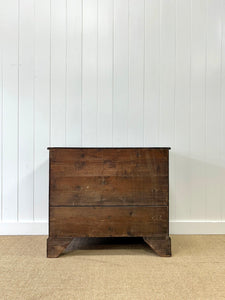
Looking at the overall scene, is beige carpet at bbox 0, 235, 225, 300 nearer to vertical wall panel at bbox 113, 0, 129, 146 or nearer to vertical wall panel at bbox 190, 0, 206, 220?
vertical wall panel at bbox 190, 0, 206, 220

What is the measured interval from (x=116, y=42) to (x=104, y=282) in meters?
1.43

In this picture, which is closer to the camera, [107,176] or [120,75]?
[107,176]

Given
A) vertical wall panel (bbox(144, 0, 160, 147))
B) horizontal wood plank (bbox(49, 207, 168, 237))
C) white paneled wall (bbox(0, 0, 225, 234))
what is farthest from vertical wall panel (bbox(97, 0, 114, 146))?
horizontal wood plank (bbox(49, 207, 168, 237))

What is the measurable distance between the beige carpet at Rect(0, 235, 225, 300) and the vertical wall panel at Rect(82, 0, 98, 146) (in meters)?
0.70

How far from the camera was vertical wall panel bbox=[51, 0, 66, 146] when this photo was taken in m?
1.83

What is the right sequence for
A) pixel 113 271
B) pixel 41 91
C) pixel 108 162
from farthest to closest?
1. pixel 41 91
2. pixel 108 162
3. pixel 113 271

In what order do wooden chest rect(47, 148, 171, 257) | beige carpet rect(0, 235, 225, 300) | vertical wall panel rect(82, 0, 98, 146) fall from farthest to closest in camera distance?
1. vertical wall panel rect(82, 0, 98, 146)
2. wooden chest rect(47, 148, 171, 257)
3. beige carpet rect(0, 235, 225, 300)

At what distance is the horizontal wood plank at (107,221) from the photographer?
1.42 metres

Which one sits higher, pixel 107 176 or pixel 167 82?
pixel 167 82

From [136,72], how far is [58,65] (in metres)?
0.51

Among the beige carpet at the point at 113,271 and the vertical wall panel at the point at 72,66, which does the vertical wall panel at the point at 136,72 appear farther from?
the beige carpet at the point at 113,271

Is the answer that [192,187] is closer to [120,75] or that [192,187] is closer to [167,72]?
[167,72]

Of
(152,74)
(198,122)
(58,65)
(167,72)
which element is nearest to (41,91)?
(58,65)

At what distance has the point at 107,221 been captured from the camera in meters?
1.43
